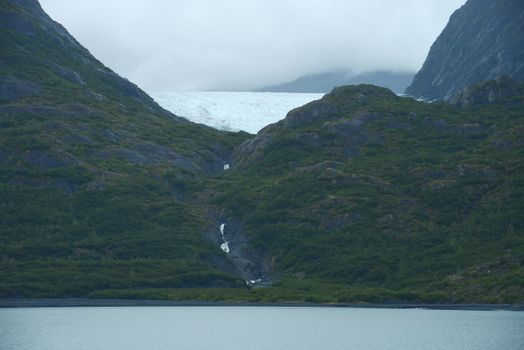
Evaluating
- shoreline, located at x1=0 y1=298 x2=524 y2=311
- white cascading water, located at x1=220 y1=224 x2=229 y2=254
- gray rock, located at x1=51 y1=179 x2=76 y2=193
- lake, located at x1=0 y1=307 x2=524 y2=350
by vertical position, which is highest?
gray rock, located at x1=51 y1=179 x2=76 y2=193

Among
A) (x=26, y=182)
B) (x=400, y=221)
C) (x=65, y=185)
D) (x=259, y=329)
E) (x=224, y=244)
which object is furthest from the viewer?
(x=65, y=185)

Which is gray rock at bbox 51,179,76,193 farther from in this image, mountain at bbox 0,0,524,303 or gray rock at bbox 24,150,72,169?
gray rock at bbox 24,150,72,169

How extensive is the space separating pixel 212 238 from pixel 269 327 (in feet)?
231

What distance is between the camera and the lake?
8250 centimetres

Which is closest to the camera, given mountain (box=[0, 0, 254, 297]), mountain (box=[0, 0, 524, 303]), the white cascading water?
mountain (box=[0, 0, 524, 303])

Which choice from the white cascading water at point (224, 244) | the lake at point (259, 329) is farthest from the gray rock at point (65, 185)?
the lake at point (259, 329)

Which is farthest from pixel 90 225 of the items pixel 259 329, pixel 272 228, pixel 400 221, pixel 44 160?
pixel 259 329

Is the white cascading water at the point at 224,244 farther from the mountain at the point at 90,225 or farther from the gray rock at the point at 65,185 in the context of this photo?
the gray rock at the point at 65,185

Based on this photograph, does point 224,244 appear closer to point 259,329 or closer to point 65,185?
point 65,185

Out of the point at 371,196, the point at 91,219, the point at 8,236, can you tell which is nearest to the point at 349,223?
the point at 371,196

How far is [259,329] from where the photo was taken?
98000 mm

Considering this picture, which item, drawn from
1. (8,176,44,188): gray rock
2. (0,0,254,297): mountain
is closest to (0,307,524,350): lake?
(0,0,254,297): mountain

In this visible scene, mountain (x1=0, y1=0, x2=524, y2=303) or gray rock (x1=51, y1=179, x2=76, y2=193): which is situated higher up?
gray rock (x1=51, y1=179, x2=76, y2=193)

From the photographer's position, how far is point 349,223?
168m
